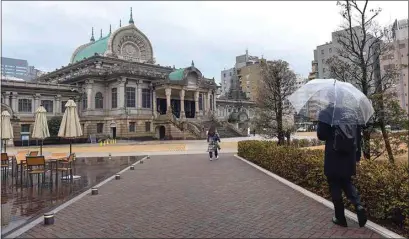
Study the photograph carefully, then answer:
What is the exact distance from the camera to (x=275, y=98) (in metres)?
17.9

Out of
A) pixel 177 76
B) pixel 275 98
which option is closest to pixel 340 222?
pixel 275 98

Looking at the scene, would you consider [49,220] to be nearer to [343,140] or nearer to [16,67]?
[343,140]

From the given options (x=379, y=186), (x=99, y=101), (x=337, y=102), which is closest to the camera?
(x=337, y=102)

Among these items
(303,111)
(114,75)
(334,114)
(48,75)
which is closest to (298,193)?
(303,111)

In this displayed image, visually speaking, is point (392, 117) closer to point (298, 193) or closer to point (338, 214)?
point (298, 193)

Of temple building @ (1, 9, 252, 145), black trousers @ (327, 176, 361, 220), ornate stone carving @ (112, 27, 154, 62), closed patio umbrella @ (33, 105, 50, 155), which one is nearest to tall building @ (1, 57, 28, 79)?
temple building @ (1, 9, 252, 145)

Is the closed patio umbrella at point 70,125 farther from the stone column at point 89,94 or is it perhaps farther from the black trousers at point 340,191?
the stone column at point 89,94

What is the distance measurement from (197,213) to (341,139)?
126 inches

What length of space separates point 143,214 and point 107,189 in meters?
3.53

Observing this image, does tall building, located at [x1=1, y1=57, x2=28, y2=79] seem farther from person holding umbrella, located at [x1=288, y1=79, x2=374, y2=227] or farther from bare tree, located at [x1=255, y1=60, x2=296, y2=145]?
person holding umbrella, located at [x1=288, y1=79, x2=374, y2=227]

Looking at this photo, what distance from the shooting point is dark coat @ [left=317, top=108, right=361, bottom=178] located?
5.58 m

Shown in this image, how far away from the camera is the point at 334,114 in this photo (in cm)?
567

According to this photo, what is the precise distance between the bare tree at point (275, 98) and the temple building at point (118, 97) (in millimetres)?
25898

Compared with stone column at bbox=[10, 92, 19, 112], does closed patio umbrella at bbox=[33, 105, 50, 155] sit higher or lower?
lower
